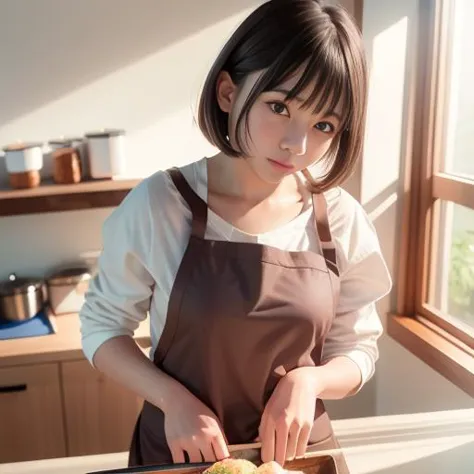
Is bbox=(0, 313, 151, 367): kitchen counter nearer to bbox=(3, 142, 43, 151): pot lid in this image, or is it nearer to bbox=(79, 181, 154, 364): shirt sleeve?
bbox=(3, 142, 43, 151): pot lid

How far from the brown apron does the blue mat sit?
44.7 inches

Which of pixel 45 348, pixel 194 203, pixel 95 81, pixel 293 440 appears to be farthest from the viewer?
pixel 95 81

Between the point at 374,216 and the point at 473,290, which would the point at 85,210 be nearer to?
the point at 374,216

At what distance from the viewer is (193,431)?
717 mm

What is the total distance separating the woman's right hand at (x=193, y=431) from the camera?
70 cm

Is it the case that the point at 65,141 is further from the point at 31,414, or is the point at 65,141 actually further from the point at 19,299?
the point at 31,414

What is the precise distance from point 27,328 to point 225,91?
4.40ft

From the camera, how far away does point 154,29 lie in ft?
6.57

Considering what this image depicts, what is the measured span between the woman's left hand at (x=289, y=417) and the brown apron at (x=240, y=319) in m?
0.05

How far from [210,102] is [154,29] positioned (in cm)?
129

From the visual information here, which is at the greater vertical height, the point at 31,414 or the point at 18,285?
the point at 18,285

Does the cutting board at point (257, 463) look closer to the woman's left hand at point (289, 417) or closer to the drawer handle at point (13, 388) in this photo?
the woman's left hand at point (289, 417)

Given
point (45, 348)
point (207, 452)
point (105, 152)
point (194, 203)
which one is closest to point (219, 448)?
point (207, 452)

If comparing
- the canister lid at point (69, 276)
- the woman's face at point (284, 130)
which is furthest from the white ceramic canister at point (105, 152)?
the woman's face at point (284, 130)
